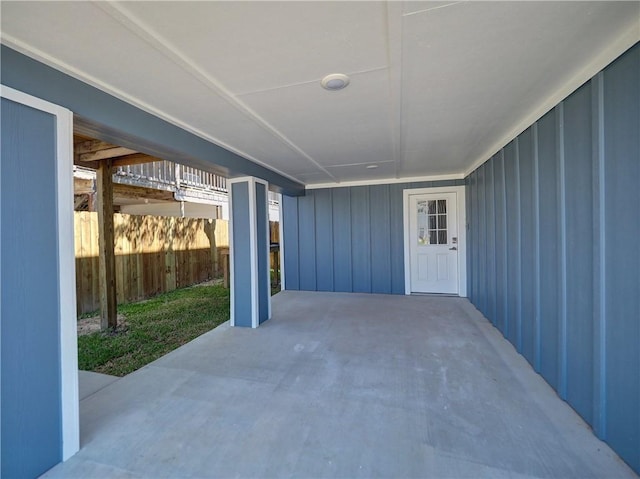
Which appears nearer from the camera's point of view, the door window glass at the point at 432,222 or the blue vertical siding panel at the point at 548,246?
the blue vertical siding panel at the point at 548,246

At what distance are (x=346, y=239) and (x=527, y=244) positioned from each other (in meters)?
3.63

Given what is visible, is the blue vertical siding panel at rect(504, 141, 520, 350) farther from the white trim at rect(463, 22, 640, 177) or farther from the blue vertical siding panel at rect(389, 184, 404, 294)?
the blue vertical siding panel at rect(389, 184, 404, 294)

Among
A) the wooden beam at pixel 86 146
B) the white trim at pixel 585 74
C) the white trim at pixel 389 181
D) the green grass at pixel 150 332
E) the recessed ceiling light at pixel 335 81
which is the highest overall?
the wooden beam at pixel 86 146

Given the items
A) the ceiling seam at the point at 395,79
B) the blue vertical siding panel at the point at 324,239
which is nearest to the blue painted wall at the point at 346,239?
the blue vertical siding panel at the point at 324,239

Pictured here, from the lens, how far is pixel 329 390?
92.7 inches

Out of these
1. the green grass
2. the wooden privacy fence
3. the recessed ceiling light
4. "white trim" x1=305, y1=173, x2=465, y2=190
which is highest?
"white trim" x1=305, y1=173, x2=465, y2=190

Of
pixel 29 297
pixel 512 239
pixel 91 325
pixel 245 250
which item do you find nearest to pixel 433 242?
pixel 512 239

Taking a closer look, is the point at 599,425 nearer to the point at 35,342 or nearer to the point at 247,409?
the point at 247,409

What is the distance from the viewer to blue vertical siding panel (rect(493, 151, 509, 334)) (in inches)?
130

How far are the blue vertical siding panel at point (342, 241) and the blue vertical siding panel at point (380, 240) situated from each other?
0.48 metres

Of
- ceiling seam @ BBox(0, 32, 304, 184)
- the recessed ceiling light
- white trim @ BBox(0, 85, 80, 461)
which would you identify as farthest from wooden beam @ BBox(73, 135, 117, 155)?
the recessed ceiling light

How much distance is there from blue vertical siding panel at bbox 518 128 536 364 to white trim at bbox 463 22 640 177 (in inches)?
4.7

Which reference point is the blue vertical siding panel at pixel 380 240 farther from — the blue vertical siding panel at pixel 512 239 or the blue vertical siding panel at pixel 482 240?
the blue vertical siding panel at pixel 512 239

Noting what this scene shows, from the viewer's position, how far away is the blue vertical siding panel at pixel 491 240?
3672 millimetres
